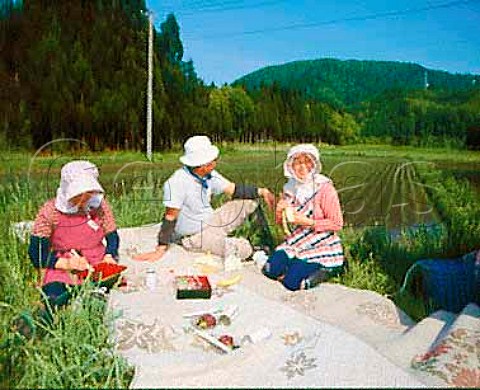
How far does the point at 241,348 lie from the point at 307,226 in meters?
1.57

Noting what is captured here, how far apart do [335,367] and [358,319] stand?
38.8 inches

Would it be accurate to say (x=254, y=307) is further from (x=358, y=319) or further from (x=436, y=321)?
(x=436, y=321)

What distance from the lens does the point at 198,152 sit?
4855mm

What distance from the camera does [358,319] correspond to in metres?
3.85

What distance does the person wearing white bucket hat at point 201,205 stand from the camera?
4828mm

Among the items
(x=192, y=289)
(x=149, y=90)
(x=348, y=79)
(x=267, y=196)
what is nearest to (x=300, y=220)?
(x=267, y=196)

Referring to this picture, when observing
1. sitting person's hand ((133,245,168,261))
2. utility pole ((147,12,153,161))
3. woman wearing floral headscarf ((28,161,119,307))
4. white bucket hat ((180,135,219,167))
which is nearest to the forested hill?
utility pole ((147,12,153,161))

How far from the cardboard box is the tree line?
152 cm

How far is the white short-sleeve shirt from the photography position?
4.82 m

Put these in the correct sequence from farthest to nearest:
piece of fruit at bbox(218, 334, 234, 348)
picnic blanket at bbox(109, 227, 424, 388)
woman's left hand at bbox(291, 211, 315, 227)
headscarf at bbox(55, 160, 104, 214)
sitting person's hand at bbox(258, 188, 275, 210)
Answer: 1. sitting person's hand at bbox(258, 188, 275, 210)
2. woman's left hand at bbox(291, 211, 315, 227)
3. headscarf at bbox(55, 160, 104, 214)
4. piece of fruit at bbox(218, 334, 234, 348)
5. picnic blanket at bbox(109, 227, 424, 388)

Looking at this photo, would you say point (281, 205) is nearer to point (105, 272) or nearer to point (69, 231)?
point (105, 272)

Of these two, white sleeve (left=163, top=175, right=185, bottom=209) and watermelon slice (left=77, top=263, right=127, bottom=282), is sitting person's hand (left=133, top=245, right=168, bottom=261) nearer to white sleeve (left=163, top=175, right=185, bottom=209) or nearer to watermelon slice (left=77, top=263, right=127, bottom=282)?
white sleeve (left=163, top=175, right=185, bottom=209)

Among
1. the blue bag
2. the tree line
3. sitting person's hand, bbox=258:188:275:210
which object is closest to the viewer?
the blue bag

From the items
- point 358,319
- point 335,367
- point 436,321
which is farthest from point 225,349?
point 436,321
